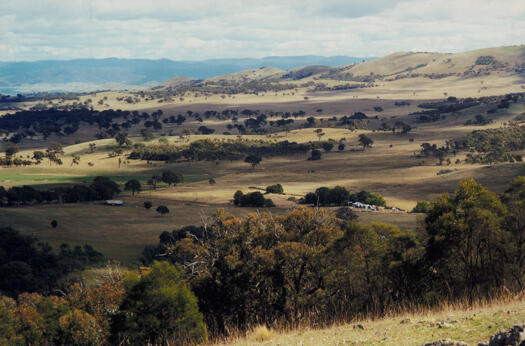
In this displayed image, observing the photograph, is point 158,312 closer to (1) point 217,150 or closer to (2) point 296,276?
(2) point 296,276

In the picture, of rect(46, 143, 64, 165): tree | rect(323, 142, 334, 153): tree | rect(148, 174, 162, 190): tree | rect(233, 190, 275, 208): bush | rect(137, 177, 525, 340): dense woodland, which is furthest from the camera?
rect(323, 142, 334, 153): tree

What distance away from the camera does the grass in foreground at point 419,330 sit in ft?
46.9

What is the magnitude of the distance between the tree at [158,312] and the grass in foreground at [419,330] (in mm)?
6556

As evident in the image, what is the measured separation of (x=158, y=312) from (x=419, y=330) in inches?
531

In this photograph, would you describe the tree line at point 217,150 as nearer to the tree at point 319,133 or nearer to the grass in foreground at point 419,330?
→ the tree at point 319,133

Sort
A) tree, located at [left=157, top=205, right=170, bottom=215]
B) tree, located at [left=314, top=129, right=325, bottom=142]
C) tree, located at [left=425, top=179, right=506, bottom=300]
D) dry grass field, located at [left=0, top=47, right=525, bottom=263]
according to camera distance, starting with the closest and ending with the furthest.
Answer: tree, located at [left=425, top=179, right=506, bottom=300] < dry grass field, located at [left=0, top=47, right=525, bottom=263] < tree, located at [left=157, top=205, right=170, bottom=215] < tree, located at [left=314, top=129, right=325, bottom=142]

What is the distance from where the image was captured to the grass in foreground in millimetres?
14297

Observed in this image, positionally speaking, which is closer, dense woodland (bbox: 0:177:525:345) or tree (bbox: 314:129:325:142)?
dense woodland (bbox: 0:177:525:345)

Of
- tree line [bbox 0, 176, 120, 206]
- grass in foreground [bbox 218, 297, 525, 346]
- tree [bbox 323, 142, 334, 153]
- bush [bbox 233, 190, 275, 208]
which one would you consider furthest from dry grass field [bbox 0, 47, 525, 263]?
grass in foreground [bbox 218, 297, 525, 346]

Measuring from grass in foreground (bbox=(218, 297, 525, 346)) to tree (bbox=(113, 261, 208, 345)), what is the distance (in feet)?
21.5

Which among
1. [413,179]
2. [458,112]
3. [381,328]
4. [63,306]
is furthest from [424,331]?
[458,112]

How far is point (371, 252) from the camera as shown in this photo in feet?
91.5

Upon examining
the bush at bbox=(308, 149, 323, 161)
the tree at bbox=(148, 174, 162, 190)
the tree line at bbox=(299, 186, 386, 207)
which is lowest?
the tree line at bbox=(299, 186, 386, 207)

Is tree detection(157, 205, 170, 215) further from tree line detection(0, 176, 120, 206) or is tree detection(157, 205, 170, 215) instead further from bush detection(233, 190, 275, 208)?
tree line detection(0, 176, 120, 206)
